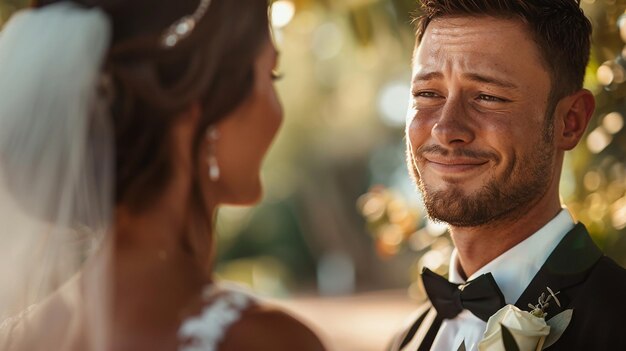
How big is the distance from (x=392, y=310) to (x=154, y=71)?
19.9m

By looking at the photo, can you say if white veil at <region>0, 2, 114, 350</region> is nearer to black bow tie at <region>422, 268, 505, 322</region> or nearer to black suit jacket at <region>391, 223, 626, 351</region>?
black bow tie at <region>422, 268, 505, 322</region>

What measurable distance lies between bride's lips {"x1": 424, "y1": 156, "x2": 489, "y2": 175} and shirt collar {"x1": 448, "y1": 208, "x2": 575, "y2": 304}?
29 cm

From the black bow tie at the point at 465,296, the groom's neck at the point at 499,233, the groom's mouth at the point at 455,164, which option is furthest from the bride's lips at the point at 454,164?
the black bow tie at the point at 465,296

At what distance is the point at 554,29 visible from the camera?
273 centimetres

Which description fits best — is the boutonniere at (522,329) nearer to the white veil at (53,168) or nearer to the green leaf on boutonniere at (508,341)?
the green leaf on boutonniere at (508,341)

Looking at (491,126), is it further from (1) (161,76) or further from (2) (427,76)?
(1) (161,76)

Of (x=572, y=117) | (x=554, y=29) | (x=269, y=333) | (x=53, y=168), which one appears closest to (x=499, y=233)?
(x=572, y=117)

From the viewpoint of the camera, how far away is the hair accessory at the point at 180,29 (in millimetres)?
2148

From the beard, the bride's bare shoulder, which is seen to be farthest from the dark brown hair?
the bride's bare shoulder

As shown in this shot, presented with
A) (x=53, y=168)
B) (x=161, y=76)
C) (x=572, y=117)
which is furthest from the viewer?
(x=572, y=117)

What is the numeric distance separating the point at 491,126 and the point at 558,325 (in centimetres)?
63

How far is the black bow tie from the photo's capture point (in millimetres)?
2691

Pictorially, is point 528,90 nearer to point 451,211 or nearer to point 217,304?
point 451,211

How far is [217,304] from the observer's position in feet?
7.22
